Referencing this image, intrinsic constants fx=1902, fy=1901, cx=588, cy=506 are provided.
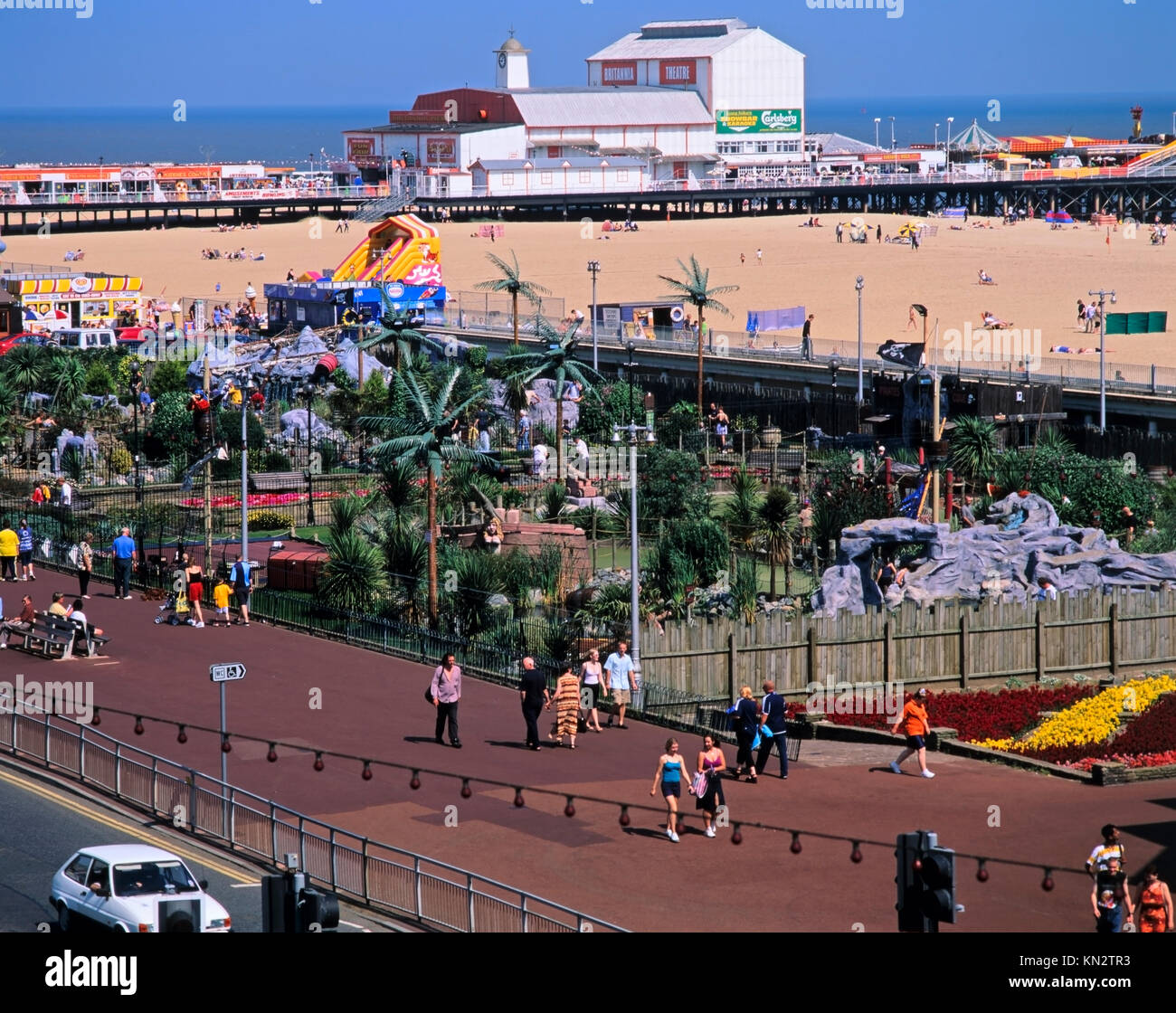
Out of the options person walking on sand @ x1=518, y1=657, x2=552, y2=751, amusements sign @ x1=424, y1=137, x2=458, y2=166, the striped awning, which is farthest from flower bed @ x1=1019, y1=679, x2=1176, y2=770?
amusements sign @ x1=424, y1=137, x2=458, y2=166

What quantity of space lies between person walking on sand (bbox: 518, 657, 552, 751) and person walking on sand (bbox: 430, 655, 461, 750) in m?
0.83

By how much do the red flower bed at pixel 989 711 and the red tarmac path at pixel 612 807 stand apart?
1.23m

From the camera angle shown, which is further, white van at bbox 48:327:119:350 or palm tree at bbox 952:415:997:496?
white van at bbox 48:327:119:350

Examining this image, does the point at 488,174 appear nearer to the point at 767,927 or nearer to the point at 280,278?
the point at 280,278

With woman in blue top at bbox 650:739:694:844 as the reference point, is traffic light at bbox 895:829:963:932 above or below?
above

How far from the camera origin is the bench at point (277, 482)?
44438mm

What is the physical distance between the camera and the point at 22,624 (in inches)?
1113

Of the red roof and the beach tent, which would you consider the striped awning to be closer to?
the beach tent

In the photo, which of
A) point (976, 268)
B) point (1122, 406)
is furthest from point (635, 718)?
point (976, 268)

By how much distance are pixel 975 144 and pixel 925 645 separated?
143m

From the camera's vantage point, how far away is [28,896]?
57.1ft

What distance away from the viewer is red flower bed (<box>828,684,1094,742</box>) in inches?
993

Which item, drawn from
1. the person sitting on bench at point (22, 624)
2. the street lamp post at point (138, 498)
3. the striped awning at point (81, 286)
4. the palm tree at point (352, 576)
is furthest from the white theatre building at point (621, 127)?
the person sitting on bench at point (22, 624)
